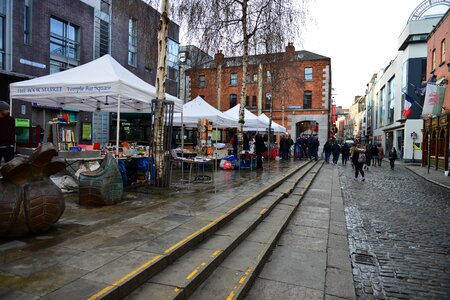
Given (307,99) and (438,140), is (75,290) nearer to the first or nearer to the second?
(438,140)

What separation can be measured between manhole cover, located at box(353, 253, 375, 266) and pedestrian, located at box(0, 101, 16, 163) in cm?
738

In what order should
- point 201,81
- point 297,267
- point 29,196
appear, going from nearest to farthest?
point 29,196
point 297,267
point 201,81

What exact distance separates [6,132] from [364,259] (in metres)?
7.52

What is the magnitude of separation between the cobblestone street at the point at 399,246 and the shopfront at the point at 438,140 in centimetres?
1127

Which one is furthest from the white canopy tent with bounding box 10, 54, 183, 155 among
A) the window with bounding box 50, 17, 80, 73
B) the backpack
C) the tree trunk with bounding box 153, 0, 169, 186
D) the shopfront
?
the shopfront

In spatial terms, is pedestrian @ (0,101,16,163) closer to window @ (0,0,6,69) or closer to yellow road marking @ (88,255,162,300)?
yellow road marking @ (88,255,162,300)

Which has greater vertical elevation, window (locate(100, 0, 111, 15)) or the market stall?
window (locate(100, 0, 111, 15))

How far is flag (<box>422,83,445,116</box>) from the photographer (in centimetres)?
1953

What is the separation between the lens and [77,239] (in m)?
3.88

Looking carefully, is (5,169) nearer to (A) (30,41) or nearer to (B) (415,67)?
(A) (30,41)

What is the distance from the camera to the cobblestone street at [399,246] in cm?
380

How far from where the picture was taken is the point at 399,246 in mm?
5301

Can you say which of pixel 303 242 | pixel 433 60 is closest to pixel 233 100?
pixel 433 60

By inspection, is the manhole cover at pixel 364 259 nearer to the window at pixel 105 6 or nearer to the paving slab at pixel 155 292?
the paving slab at pixel 155 292
